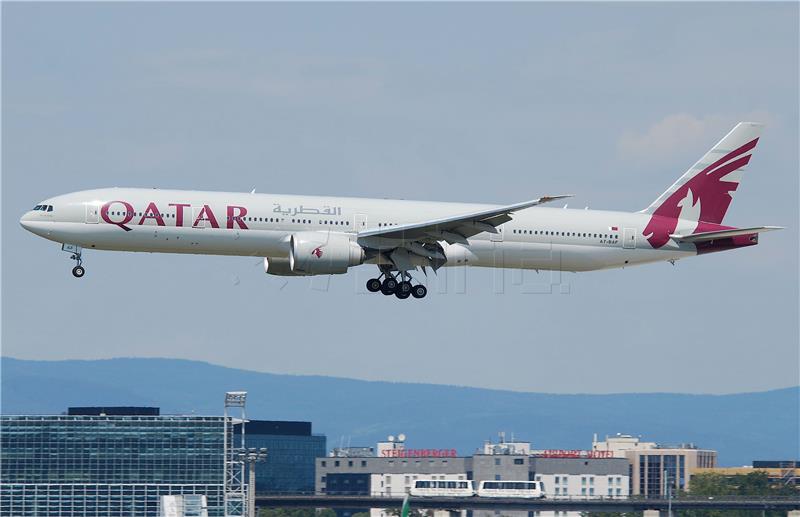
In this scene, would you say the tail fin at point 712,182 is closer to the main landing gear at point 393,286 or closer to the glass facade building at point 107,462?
the main landing gear at point 393,286

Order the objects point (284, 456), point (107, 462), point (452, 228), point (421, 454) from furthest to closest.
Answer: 1. point (284, 456)
2. point (421, 454)
3. point (107, 462)
4. point (452, 228)

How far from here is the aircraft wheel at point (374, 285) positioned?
2670 inches

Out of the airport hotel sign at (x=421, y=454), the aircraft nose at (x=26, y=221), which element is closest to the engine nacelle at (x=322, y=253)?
the aircraft nose at (x=26, y=221)

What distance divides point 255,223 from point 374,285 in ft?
23.9

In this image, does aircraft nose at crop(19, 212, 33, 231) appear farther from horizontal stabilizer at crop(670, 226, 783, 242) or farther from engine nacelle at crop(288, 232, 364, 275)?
horizontal stabilizer at crop(670, 226, 783, 242)

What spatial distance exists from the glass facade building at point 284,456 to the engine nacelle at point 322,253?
126 metres

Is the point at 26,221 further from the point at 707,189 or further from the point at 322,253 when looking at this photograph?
the point at 707,189

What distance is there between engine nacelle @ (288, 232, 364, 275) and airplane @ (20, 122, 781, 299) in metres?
0.05

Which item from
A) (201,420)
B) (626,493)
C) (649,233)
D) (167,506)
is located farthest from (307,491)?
(649,233)

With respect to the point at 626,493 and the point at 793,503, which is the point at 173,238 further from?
the point at 626,493

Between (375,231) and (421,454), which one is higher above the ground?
(375,231)

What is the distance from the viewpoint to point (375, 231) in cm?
6372

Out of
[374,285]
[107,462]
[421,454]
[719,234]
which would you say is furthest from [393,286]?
[421,454]

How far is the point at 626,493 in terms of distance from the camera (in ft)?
623
